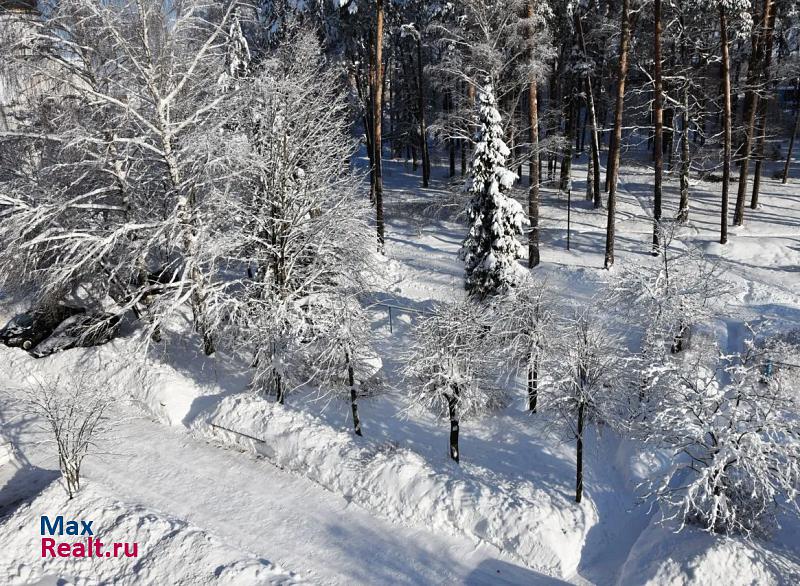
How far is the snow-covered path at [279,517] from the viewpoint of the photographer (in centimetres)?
1048

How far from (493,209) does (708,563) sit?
10789 millimetres

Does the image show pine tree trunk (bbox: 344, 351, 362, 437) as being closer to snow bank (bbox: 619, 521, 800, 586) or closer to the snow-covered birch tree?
the snow-covered birch tree

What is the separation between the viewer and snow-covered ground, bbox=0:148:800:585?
10.4 m

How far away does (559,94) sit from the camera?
111ft

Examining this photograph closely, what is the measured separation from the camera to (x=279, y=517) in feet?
39.5

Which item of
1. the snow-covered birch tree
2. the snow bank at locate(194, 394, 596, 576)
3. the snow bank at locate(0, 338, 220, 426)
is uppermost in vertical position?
the snow-covered birch tree

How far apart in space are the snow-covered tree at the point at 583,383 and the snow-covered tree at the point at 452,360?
185cm

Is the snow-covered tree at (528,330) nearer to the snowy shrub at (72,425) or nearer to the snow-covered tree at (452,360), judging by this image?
the snow-covered tree at (452,360)

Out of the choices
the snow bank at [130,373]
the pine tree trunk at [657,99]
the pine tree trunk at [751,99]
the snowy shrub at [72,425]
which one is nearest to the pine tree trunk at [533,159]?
the pine tree trunk at [657,99]

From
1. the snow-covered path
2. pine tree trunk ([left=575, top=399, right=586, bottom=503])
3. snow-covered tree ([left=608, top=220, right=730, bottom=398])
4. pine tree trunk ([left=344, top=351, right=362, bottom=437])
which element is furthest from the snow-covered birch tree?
snow-covered tree ([left=608, top=220, right=730, bottom=398])

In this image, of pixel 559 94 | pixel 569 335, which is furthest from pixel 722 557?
pixel 559 94

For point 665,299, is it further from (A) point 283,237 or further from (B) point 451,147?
Answer: (B) point 451,147

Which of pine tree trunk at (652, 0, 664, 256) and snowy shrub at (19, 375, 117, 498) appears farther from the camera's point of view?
pine tree trunk at (652, 0, 664, 256)

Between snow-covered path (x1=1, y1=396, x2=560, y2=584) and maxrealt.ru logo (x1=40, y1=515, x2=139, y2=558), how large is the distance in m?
1.11
